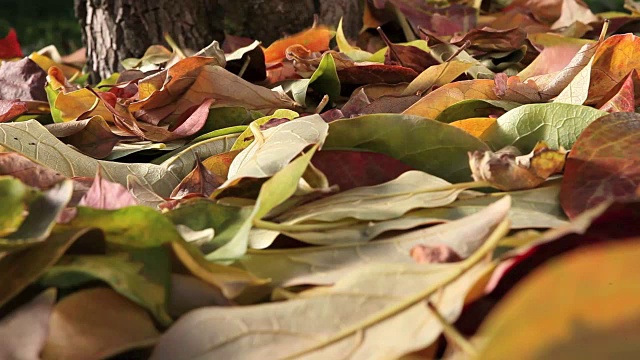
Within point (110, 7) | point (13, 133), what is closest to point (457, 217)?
point (13, 133)

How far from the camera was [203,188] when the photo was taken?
48 cm

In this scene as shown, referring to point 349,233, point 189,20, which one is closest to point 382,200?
point 349,233

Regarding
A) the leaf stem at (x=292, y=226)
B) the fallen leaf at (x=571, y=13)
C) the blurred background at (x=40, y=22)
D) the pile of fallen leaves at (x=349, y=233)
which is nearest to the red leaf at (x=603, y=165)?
the pile of fallen leaves at (x=349, y=233)

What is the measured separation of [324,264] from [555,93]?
1.08ft

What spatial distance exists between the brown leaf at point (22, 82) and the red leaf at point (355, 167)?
1.62 ft

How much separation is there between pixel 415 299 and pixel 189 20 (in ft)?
3.08

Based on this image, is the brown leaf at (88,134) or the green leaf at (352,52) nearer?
the brown leaf at (88,134)

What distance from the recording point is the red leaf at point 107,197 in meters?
0.39

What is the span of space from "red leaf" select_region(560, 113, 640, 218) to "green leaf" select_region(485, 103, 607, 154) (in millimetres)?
48

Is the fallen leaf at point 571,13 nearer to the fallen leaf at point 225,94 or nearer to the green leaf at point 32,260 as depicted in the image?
the fallen leaf at point 225,94

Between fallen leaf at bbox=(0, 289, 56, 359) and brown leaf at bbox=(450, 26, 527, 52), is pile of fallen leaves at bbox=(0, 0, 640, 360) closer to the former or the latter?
fallen leaf at bbox=(0, 289, 56, 359)

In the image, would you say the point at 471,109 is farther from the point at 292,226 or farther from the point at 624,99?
the point at 292,226

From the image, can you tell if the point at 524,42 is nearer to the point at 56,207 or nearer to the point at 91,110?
the point at 91,110

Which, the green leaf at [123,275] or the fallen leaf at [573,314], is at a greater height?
the fallen leaf at [573,314]
